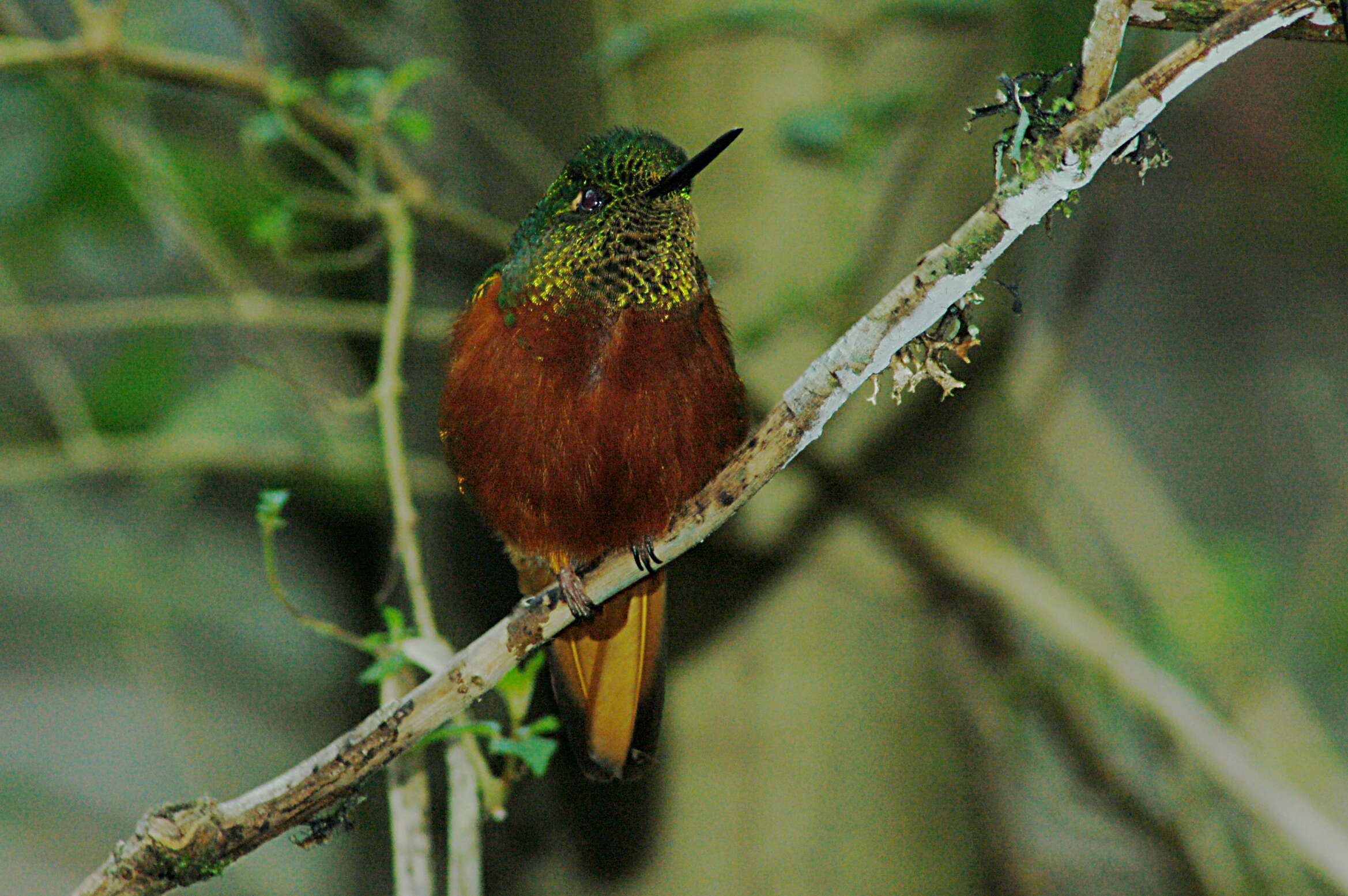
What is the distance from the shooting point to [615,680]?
2.44m

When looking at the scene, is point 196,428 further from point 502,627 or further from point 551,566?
point 502,627

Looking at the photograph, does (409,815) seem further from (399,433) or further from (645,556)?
(399,433)

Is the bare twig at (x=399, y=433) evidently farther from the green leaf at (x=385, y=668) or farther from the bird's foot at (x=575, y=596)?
the bird's foot at (x=575, y=596)

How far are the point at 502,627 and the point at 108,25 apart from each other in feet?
6.36

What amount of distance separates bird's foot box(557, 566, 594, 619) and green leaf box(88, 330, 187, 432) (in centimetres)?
231

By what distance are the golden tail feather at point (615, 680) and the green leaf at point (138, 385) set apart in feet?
7.00

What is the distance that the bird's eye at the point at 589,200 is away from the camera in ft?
7.42

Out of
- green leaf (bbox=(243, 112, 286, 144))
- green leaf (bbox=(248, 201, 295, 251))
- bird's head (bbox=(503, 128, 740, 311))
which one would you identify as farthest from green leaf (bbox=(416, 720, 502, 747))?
green leaf (bbox=(243, 112, 286, 144))

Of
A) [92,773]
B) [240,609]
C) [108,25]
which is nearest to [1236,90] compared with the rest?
[108,25]

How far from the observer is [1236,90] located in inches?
181

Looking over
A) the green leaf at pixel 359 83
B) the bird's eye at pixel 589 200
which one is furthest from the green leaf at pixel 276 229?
the bird's eye at pixel 589 200

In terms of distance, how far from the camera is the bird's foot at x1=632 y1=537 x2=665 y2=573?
6.40 ft

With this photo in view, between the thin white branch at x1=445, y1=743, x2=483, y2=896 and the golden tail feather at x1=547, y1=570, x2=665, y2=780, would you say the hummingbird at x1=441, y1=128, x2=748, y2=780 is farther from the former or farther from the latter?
the thin white branch at x1=445, y1=743, x2=483, y2=896

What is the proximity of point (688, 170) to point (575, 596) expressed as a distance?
0.73 meters
